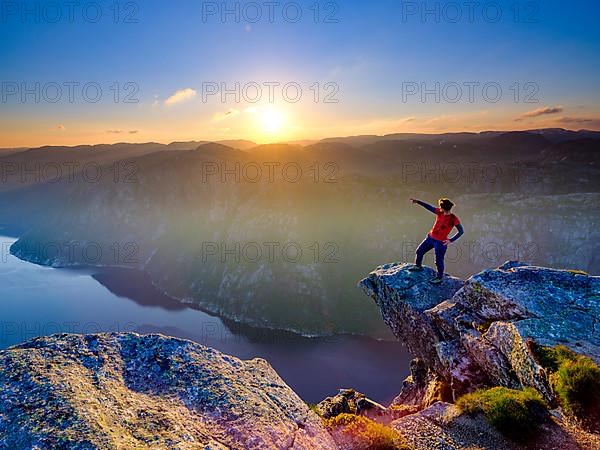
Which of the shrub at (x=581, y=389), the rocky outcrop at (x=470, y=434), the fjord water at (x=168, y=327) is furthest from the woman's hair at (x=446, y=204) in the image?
the fjord water at (x=168, y=327)

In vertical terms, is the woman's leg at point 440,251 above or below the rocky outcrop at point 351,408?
above

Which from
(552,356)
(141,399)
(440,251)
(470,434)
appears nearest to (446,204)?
(440,251)

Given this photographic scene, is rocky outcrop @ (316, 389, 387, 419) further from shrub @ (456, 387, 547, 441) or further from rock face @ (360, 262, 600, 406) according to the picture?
shrub @ (456, 387, 547, 441)

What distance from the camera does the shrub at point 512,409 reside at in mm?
9467

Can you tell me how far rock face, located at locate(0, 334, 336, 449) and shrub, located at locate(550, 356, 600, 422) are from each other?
697 cm

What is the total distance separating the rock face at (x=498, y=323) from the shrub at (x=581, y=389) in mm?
854

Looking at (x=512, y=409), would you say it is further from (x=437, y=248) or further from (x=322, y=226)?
(x=322, y=226)

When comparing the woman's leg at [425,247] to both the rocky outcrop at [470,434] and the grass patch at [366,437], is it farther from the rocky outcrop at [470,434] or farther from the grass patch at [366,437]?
the grass patch at [366,437]

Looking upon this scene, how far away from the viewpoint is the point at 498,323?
14344mm

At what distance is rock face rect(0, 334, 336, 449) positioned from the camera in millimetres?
6285

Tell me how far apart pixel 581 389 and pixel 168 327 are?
12785 centimetres

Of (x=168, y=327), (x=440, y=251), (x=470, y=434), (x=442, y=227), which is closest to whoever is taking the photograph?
(x=470, y=434)

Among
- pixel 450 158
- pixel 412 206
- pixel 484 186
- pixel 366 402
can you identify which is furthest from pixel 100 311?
pixel 450 158

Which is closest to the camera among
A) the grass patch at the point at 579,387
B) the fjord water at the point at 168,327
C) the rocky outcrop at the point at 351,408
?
the grass patch at the point at 579,387
